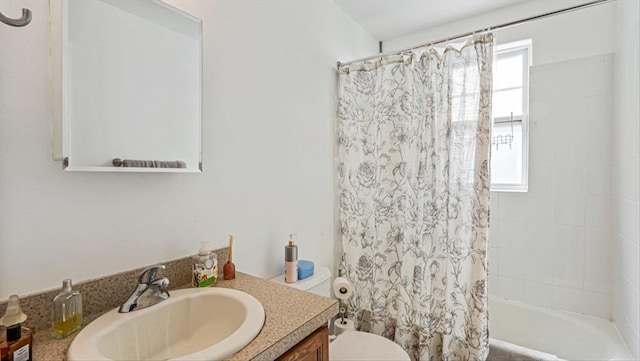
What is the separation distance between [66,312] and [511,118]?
2716mm

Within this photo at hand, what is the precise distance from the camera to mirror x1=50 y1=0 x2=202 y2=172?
846 mm

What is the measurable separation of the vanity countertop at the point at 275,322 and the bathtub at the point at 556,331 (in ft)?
5.78

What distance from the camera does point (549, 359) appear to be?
155 cm

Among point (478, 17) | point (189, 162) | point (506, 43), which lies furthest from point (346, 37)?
point (189, 162)

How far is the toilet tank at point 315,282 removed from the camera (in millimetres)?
1553

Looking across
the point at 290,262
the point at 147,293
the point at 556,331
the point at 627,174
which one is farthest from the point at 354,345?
the point at 627,174

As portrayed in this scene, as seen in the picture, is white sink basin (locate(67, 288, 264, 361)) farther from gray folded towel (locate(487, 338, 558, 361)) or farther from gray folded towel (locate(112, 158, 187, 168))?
gray folded towel (locate(487, 338, 558, 361))

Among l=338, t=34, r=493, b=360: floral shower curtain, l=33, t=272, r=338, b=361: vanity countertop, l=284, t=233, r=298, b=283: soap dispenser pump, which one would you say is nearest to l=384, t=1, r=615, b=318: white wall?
l=338, t=34, r=493, b=360: floral shower curtain

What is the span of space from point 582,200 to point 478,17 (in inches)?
59.5

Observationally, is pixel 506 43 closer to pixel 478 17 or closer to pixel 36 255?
pixel 478 17

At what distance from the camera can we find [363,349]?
61.1 inches

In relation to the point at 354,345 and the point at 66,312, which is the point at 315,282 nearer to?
the point at 354,345

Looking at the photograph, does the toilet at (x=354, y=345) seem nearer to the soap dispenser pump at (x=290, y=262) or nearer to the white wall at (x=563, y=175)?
the soap dispenser pump at (x=290, y=262)

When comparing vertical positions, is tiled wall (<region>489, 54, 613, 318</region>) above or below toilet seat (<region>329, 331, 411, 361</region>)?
above
